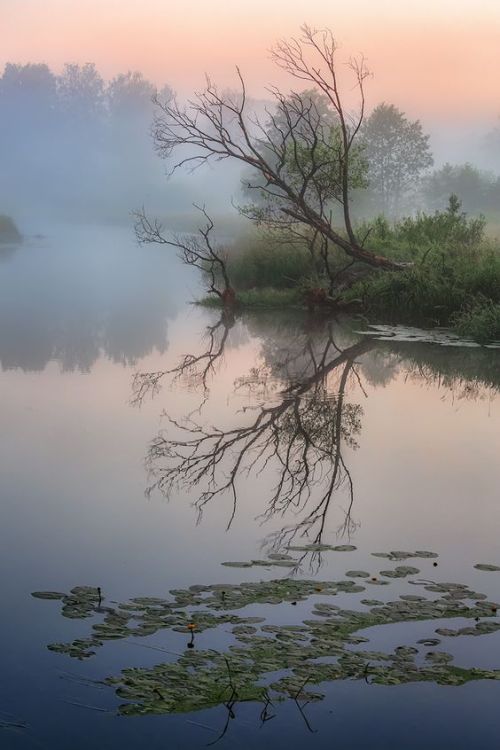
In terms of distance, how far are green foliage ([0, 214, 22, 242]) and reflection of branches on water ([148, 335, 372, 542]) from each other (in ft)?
193

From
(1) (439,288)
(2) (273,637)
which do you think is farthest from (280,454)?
(1) (439,288)

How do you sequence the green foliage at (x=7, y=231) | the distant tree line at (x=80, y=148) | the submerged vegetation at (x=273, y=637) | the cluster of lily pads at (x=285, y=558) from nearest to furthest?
the submerged vegetation at (x=273, y=637), the cluster of lily pads at (x=285, y=558), the green foliage at (x=7, y=231), the distant tree line at (x=80, y=148)

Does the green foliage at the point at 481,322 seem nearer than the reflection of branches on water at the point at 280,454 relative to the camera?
No

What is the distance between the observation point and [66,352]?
21.4 metres

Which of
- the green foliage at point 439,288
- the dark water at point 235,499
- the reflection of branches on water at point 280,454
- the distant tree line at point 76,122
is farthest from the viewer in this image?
the distant tree line at point 76,122

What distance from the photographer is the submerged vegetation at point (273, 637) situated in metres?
6.29

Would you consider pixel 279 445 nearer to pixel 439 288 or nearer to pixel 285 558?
pixel 285 558

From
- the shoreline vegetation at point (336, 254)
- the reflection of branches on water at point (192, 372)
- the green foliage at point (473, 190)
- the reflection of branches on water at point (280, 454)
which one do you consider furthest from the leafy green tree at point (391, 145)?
the reflection of branches on water at point (280, 454)

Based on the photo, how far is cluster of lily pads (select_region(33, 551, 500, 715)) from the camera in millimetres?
6297

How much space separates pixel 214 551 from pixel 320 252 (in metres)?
22.0

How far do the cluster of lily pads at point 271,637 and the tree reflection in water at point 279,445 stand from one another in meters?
1.38

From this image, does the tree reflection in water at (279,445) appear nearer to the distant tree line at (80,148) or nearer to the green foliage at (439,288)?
the green foliage at (439,288)

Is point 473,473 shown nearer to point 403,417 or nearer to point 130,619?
point 403,417

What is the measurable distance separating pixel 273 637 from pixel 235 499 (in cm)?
353
